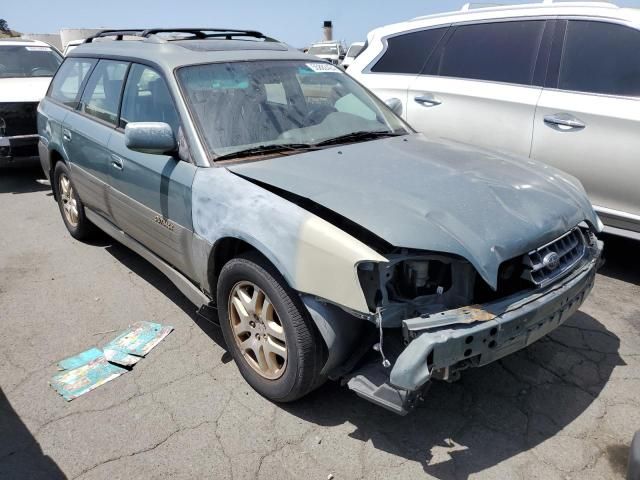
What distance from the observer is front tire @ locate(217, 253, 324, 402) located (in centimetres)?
241

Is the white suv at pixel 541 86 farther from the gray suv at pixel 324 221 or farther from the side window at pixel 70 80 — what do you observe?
the side window at pixel 70 80

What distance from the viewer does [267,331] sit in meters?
2.64

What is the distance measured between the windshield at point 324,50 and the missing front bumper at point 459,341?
80.3 ft

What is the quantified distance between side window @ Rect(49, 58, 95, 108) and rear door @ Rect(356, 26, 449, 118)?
8.87ft

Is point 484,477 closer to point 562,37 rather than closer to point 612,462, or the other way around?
point 612,462

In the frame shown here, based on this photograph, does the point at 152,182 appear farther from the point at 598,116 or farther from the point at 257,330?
the point at 598,116

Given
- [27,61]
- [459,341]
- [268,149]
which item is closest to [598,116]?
[268,149]

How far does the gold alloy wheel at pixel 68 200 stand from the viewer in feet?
15.8

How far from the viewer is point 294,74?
3.59 m

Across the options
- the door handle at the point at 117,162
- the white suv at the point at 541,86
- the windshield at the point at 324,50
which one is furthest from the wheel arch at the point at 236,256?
the windshield at the point at 324,50

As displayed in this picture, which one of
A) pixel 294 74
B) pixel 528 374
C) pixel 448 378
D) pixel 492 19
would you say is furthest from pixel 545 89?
pixel 448 378

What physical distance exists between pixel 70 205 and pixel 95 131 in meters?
1.28

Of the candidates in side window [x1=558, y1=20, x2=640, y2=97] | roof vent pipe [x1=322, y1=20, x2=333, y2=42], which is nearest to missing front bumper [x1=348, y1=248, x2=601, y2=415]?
side window [x1=558, y1=20, x2=640, y2=97]

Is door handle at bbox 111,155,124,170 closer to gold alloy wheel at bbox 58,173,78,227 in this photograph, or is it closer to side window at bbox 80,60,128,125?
side window at bbox 80,60,128,125
